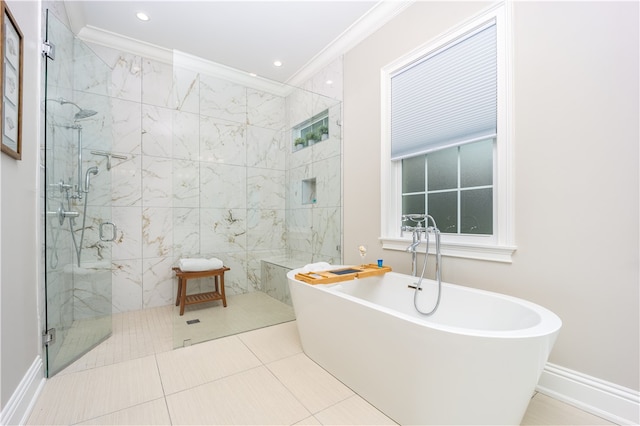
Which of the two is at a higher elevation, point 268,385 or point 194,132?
point 194,132

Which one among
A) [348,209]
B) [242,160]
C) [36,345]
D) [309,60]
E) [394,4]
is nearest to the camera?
[36,345]

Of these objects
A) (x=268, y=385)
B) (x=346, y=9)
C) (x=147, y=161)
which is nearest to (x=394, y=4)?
(x=346, y=9)

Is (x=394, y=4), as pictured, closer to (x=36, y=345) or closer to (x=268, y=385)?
(x=268, y=385)

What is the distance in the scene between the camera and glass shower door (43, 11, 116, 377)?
5.99 ft

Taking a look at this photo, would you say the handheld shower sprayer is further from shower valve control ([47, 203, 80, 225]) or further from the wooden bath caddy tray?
the wooden bath caddy tray

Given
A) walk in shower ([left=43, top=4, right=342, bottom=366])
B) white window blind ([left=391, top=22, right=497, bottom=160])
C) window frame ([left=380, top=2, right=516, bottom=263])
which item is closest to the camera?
window frame ([left=380, top=2, right=516, bottom=263])

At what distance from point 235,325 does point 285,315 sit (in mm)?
489

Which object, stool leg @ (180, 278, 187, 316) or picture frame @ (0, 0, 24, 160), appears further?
stool leg @ (180, 278, 187, 316)

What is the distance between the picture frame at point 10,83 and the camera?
3.98 feet

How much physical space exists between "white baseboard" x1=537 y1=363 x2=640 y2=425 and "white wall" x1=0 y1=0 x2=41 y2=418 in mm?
2661

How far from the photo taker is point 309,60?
339 cm

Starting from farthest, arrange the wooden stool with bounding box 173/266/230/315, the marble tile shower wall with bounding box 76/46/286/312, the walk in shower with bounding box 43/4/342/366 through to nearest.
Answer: the wooden stool with bounding box 173/266/230/315 < the marble tile shower wall with bounding box 76/46/286/312 < the walk in shower with bounding box 43/4/342/366

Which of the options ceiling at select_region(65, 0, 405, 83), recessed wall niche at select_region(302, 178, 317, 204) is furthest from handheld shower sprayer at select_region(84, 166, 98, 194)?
recessed wall niche at select_region(302, 178, 317, 204)

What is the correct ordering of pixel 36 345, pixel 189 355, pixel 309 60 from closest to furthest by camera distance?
pixel 36 345
pixel 189 355
pixel 309 60
